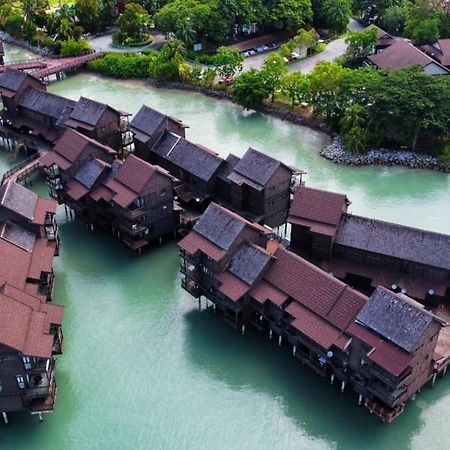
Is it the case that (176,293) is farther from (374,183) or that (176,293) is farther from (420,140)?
(420,140)

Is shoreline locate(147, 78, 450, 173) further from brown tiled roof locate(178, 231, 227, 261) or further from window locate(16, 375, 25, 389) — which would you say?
window locate(16, 375, 25, 389)

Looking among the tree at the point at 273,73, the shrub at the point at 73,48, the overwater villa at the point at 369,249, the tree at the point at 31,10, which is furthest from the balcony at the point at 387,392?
the tree at the point at 31,10

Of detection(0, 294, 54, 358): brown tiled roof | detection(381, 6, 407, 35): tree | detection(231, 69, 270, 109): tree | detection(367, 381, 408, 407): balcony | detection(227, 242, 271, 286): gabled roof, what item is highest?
detection(0, 294, 54, 358): brown tiled roof

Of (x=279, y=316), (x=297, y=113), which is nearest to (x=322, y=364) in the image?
(x=279, y=316)

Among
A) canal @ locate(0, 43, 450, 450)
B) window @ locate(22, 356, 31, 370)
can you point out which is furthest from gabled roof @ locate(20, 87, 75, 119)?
window @ locate(22, 356, 31, 370)

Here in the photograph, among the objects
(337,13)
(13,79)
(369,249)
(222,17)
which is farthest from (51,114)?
(337,13)

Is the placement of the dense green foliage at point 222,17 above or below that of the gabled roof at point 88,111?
below

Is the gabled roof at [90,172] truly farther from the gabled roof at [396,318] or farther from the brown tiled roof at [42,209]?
the gabled roof at [396,318]
